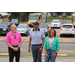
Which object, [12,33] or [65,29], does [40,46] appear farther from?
[65,29]

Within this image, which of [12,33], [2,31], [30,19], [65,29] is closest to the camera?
[12,33]

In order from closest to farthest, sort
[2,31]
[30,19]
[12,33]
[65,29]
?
[12,33]
[65,29]
[2,31]
[30,19]

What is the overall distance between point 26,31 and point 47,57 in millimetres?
17624
